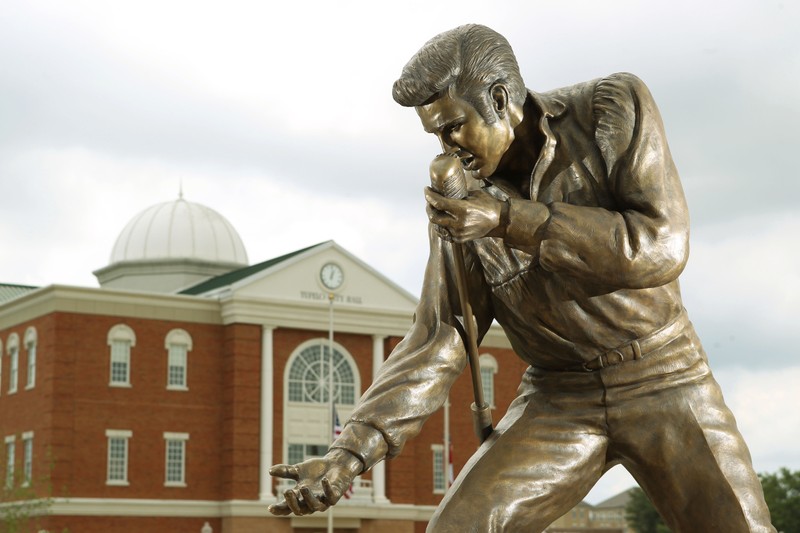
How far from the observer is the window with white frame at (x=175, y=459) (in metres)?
46.0

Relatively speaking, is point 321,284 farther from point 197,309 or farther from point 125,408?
point 125,408

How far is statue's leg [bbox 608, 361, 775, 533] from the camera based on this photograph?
4438 mm

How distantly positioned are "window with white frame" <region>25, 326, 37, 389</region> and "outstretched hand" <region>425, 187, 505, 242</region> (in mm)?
43893

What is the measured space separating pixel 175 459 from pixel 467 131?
43.4 m

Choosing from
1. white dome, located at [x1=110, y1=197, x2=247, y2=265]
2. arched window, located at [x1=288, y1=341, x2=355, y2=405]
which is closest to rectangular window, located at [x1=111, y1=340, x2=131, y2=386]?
arched window, located at [x1=288, y1=341, x2=355, y2=405]

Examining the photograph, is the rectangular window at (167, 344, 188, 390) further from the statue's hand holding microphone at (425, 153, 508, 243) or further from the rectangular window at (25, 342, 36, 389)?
the statue's hand holding microphone at (425, 153, 508, 243)

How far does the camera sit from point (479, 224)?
12.8ft

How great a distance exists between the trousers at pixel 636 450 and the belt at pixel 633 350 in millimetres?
20

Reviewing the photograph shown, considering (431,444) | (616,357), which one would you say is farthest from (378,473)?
(616,357)

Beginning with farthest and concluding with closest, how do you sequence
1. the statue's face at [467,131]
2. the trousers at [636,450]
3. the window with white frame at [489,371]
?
the window with white frame at [489,371], the trousers at [636,450], the statue's face at [467,131]

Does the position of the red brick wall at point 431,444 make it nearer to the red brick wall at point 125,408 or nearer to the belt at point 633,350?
the red brick wall at point 125,408

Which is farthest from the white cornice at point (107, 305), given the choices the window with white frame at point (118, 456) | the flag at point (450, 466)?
the flag at point (450, 466)

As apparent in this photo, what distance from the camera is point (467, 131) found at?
4230 millimetres

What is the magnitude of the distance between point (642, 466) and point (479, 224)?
1.19 metres
